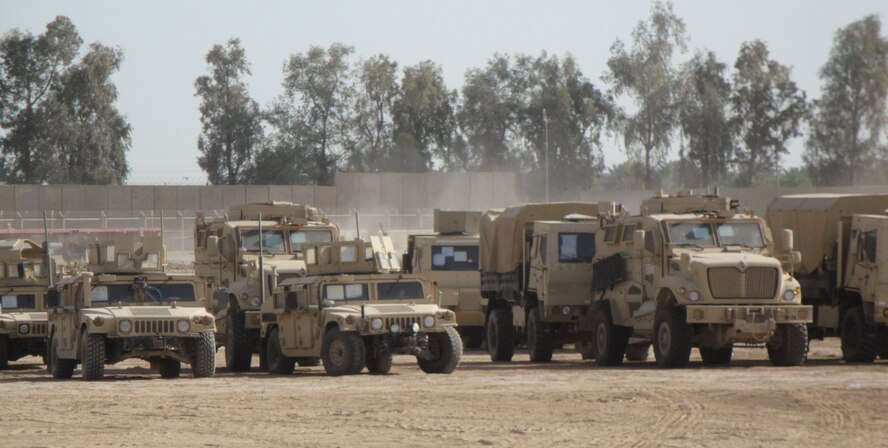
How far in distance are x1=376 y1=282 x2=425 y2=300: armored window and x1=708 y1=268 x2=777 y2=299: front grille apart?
14.0ft

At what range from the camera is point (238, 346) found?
2622 centimetres

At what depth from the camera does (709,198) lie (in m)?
25.8

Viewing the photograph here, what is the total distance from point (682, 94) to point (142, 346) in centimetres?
6248

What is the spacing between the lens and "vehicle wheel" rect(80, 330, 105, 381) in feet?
73.9

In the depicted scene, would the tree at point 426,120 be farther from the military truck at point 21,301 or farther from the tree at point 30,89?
the military truck at point 21,301

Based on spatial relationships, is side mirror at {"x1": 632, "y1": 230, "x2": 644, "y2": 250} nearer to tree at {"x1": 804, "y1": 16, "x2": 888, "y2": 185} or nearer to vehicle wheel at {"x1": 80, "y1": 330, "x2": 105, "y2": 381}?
vehicle wheel at {"x1": 80, "y1": 330, "x2": 105, "y2": 381}

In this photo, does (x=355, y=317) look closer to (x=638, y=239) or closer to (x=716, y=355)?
(x=638, y=239)

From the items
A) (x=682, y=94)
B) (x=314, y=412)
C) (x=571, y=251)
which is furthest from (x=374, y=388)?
(x=682, y=94)

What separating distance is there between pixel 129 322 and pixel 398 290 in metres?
3.88

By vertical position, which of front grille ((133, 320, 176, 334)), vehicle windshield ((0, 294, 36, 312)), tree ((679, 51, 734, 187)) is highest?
tree ((679, 51, 734, 187))

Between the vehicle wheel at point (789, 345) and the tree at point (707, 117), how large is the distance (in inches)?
2321

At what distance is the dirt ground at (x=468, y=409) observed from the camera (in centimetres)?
1509

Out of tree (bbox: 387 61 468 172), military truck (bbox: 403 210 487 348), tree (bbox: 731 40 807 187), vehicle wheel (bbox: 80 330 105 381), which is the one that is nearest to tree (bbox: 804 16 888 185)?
tree (bbox: 731 40 807 187)

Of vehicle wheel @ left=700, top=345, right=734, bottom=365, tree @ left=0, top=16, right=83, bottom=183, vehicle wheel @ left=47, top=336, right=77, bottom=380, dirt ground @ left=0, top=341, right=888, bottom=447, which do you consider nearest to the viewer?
dirt ground @ left=0, top=341, right=888, bottom=447
